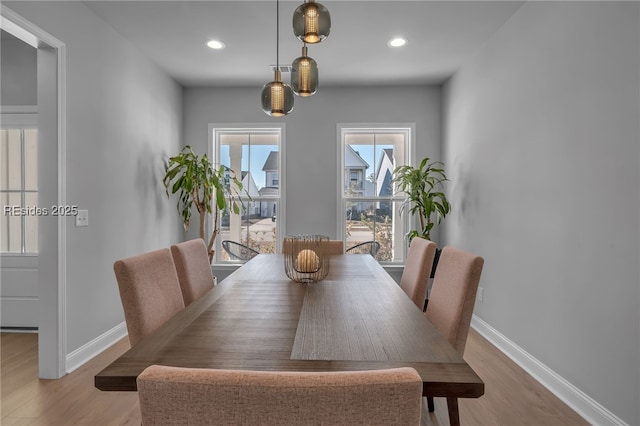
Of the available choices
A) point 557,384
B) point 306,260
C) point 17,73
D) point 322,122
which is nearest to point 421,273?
point 306,260

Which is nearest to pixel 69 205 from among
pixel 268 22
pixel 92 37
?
pixel 92 37

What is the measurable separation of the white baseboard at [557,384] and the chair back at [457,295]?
43.3 inches

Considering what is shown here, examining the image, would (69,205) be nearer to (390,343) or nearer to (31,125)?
(31,125)

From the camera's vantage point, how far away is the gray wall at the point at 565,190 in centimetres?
179

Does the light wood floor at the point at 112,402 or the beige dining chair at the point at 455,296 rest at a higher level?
the beige dining chair at the point at 455,296

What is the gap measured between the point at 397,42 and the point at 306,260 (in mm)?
2362

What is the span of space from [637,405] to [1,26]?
3899mm

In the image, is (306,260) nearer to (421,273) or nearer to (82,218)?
(421,273)

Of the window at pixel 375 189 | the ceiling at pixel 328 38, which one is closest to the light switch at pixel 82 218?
the ceiling at pixel 328 38

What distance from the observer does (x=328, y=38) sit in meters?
3.15

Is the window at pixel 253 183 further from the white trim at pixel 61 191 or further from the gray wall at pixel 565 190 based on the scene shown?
the gray wall at pixel 565 190

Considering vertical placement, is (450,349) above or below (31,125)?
below

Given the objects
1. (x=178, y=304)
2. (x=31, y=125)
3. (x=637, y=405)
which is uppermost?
(x=31, y=125)

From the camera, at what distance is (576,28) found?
2.16 metres
